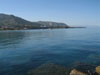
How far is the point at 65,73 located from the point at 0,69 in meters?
11.4

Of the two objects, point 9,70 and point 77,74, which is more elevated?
point 77,74

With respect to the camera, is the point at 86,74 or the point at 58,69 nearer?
the point at 86,74

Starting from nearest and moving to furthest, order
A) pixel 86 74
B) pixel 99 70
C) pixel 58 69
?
pixel 86 74
pixel 99 70
pixel 58 69

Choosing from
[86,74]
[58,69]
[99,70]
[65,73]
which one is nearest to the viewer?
[86,74]

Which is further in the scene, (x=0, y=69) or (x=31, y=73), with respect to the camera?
(x=0, y=69)

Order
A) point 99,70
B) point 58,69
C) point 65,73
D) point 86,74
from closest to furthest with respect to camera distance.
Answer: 1. point 86,74
2. point 99,70
3. point 65,73
4. point 58,69

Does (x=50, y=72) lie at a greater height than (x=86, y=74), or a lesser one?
lesser

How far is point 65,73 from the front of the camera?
16906mm

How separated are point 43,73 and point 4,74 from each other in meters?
6.19

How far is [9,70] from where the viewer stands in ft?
61.0

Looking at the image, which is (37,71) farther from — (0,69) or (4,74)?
(0,69)

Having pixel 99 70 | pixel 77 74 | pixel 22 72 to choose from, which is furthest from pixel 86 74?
pixel 22 72

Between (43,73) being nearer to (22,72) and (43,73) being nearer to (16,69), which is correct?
(22,72)

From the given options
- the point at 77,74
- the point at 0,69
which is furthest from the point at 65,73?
the point at 0,69
